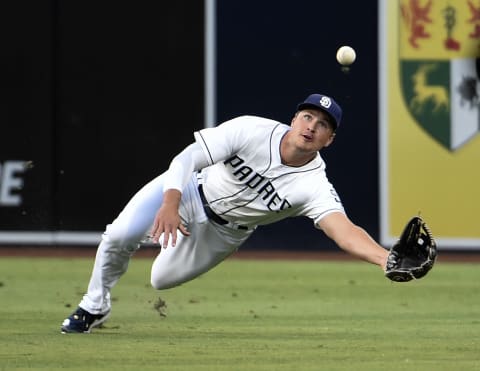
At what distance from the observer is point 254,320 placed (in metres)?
9.22

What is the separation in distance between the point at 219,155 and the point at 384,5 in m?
6.47

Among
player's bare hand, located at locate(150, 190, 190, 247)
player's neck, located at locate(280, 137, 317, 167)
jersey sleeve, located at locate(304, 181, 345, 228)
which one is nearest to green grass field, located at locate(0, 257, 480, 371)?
player's bare hand, located at locate(150, 190, 190, 247)

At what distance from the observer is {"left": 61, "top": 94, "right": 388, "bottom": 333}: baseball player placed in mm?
7672

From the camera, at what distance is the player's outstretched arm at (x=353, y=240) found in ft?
23.6

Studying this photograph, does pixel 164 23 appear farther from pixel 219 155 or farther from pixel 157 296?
pixel 219 155

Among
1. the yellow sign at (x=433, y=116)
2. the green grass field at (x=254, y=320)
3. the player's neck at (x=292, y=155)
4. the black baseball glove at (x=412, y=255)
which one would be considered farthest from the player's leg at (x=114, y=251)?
the yellow sign at (x=433, y=116)

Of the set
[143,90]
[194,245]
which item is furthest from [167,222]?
[143,90]

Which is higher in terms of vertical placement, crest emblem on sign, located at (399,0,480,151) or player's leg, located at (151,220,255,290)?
crest emblem on sign, located at (399,0,480,151)

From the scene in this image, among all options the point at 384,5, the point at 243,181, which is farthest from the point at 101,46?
the point at 243,181

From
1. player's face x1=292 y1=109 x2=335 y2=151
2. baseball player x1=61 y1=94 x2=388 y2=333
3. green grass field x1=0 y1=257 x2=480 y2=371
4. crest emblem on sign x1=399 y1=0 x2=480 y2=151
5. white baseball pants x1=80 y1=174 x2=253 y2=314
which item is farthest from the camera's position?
crest emblem on sign x1=399 y1=0 x2=480 y2=151

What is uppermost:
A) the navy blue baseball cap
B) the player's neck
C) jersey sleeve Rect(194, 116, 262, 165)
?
the navy blue baseball cap

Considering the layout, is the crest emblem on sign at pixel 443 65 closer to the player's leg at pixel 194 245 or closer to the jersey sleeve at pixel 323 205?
the player's leg at pixel 194 245

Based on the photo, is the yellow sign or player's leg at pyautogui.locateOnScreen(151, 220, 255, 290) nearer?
player's leg at pyautogui.locateOnScreen(151, 220, 255, 290)

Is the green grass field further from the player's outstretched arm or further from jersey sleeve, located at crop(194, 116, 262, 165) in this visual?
jersey sleeve, located at crop(194, 116, 262, 165)
